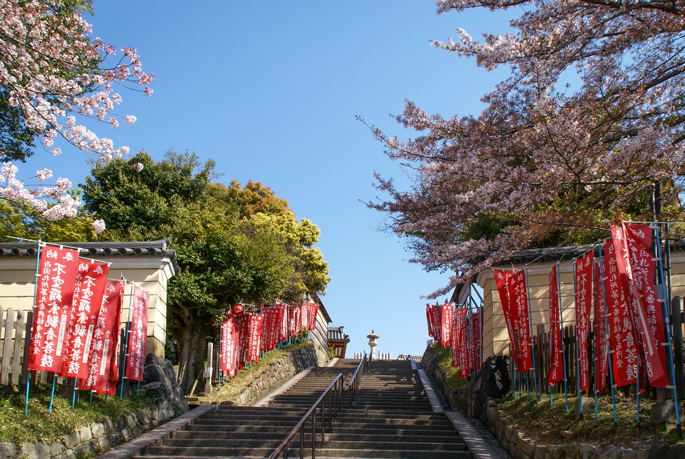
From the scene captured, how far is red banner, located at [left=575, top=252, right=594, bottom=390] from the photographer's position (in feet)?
24.3

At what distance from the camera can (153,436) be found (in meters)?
8.84

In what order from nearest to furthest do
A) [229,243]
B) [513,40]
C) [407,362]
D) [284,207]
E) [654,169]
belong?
[654,169] < [513,40] < [229,243] < [407,362] < [284,207]

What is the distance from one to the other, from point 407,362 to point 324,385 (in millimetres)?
9946

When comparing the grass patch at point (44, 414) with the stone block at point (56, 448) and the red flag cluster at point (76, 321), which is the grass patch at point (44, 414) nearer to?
the stone block at point (56, 448)

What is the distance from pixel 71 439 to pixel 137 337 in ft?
9.34

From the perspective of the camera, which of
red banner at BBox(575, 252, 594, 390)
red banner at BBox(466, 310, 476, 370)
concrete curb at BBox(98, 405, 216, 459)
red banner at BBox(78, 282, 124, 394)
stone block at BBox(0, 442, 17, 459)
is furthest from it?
red banner at BBox(466, 310, 476, 370)

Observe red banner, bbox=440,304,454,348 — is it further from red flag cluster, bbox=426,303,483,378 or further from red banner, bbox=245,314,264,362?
red banner, bbox=245,314,264,362

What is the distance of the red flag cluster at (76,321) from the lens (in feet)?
25.0

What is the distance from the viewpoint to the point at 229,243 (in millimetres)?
15172

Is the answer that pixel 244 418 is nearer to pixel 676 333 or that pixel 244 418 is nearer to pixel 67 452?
pixel 67 452

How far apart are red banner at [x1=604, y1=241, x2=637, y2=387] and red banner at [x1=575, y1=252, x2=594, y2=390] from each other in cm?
49

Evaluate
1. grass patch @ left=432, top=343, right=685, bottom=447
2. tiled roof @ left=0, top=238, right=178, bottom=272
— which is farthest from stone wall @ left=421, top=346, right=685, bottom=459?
tiled roof @ left=0, top=238, right=178, bottom=272

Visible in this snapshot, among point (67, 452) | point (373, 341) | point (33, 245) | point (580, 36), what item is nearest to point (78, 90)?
point (33, 245)

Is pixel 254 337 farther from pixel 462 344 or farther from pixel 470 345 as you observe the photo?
pixel 470 345
